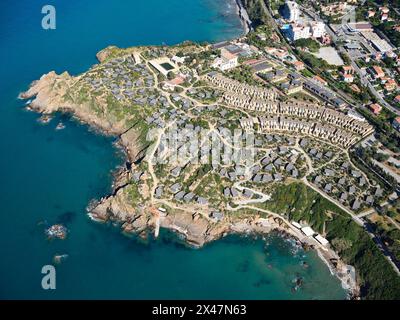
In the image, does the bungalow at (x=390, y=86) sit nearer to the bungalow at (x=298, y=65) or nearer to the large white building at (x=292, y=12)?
the bungalow at (x=298, y=65)

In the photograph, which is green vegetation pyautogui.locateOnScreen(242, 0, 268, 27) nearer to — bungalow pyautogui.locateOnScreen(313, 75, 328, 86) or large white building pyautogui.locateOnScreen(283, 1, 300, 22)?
large white building pyautogui.locateOnScreen(283, 1, 300, 22)

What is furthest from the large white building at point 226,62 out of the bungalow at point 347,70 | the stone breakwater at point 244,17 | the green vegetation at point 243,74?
the stone breakwater at point 244,17

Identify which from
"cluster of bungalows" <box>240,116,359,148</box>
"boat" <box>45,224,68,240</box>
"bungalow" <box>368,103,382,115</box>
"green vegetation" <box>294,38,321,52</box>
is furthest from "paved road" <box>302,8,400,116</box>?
"boat" <box>45,224,68,240</box>

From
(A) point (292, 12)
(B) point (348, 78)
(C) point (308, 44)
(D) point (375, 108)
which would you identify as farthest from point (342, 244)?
(A) point (292, 12)

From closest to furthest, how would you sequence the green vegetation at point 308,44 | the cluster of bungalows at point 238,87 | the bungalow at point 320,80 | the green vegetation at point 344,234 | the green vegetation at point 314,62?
A: 1. the green vegetation at point 344,234
2. the cluster of bungalows at point 238,87
3. the bungalow at point 320,80
4. the green vegetation at point 314,62
5. the green vegetation at point 308,44

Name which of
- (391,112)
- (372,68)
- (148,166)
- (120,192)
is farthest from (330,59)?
(120,192)

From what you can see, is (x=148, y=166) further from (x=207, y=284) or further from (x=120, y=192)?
(x=207, y=284)
